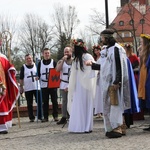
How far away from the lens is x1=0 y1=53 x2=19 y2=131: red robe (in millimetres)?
8422

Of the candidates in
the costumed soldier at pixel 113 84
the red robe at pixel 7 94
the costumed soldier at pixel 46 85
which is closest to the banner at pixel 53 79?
the costumed soldier at pixel 46 85

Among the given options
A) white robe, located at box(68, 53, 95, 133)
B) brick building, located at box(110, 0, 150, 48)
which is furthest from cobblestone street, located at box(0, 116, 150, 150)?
brick building, located at box(110, 0, 150, 48)

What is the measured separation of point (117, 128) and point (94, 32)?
29079 millimetres

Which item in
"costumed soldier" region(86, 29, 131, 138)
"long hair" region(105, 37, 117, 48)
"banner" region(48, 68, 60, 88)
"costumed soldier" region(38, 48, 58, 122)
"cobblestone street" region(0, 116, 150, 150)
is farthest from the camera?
"costumed soldier" region(38, 48, 58, 122)

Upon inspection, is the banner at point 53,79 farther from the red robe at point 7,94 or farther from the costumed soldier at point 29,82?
the red robe at point 7,94

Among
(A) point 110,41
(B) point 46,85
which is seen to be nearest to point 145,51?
(A) point 110,41

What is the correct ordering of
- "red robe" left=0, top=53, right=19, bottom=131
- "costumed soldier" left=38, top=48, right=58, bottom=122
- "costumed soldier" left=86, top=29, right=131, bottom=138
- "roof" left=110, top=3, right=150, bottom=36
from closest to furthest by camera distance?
"costumed soldier" left=86, top=29, right=131, bottom=138 → "red robe" left=0, top=53, right=19, bottom=131 → "costumed soldier" left=38, top=48, right=58, bottom=122 → "roof" left=110, top=3, right=150, bottom=36

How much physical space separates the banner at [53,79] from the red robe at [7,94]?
1.51 meters

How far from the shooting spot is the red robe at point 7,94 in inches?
332

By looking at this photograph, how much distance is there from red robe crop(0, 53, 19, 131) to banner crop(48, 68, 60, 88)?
151cm

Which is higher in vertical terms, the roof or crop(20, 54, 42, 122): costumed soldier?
the roof

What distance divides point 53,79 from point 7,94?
5.92ft

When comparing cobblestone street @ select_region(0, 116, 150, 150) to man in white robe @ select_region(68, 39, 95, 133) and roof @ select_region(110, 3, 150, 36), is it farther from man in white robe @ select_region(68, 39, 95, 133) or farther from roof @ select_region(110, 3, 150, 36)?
roof @ select_region(110, 3, 150, 36)

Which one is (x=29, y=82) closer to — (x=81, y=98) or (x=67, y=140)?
(x=81, y=98)
